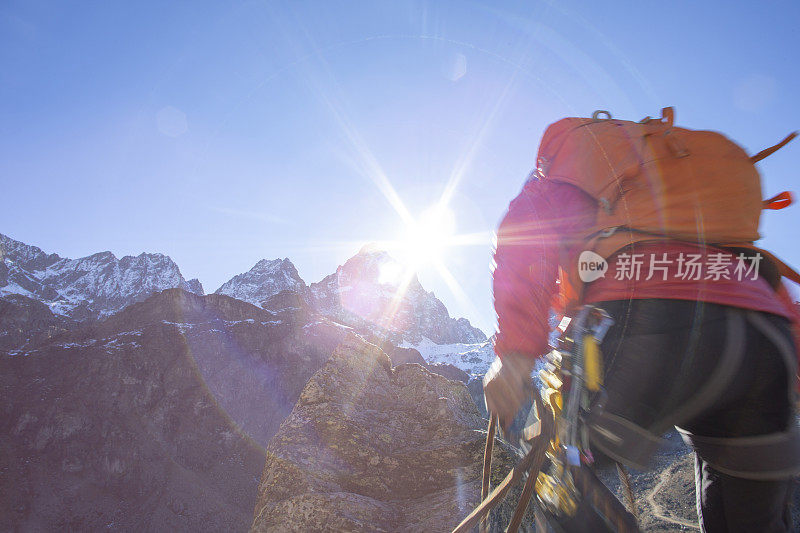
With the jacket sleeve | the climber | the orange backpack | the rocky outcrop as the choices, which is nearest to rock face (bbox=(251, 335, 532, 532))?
the climber

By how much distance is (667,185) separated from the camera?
1781 mm

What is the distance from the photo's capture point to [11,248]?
7392 inches

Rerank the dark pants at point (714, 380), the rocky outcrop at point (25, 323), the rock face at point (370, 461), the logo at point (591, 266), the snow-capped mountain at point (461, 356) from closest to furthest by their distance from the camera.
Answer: the dark pants at point (714, 380) < the logo at point (591, 266) < the rock face at point (370, 461) < the rocky outcrop at point (25, 323) < the snow-capped mountain at point (461, 356)

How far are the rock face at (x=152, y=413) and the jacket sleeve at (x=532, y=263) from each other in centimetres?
7279

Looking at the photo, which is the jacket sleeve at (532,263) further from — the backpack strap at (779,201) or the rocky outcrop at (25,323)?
the rocky outcrop at (25,323)

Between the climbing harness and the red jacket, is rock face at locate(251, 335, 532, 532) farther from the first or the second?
the red jacket

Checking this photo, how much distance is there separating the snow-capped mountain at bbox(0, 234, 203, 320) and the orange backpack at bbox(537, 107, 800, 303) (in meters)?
201

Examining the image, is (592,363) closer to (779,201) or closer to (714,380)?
(714,380)

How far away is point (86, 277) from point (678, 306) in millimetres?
241438

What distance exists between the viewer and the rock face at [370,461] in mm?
3225

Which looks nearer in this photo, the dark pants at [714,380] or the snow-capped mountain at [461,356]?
the dark pants at [714,380]

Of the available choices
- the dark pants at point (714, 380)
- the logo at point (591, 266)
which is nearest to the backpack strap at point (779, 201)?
the dark pants at point (714, 380)

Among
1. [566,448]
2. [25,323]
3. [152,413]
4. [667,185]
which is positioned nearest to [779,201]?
[667,185]

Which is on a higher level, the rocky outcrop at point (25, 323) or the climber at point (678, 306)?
the climber at point (678, 306)
